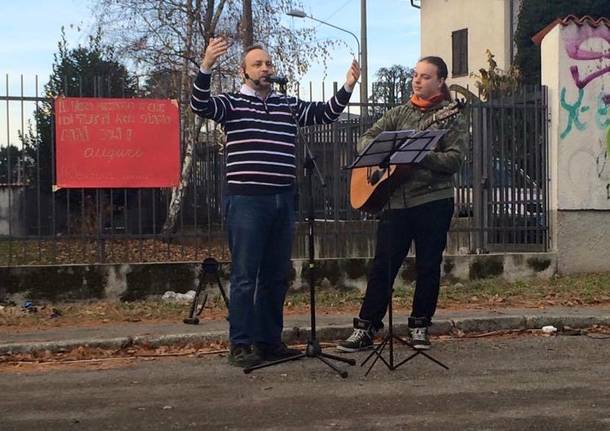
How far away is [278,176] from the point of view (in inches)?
223

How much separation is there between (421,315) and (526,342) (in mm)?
1194

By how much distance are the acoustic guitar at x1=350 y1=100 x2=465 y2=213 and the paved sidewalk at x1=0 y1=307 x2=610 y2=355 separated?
143 cm

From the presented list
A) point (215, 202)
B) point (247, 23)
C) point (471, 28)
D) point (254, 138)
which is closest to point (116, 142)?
point (215, 202)

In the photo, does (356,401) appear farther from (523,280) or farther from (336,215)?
(523,280)

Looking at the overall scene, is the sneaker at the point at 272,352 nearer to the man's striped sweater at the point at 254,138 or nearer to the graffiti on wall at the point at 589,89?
the man's striped sweater at the point at 254,138

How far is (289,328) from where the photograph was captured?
→ 23.1ft

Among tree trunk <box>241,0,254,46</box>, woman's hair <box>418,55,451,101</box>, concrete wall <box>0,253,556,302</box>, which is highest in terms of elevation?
tree trunk <box>241,0,254,46</box>

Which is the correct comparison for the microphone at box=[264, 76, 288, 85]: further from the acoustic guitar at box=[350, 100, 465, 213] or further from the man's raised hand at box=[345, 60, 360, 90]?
the acoustic guitar at box=[350, 100, 465, 213]

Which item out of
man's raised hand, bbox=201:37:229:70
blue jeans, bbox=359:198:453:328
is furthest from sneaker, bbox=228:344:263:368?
man's raised hand, bbox=201:37:229:70

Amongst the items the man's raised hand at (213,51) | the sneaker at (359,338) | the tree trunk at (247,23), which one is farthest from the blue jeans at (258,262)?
the tree trunk at (247,23)

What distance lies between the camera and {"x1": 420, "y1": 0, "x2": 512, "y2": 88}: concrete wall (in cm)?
3038

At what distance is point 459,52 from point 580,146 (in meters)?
23.3

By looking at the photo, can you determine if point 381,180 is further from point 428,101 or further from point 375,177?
point 428,101

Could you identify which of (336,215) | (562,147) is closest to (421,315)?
(336,215)
